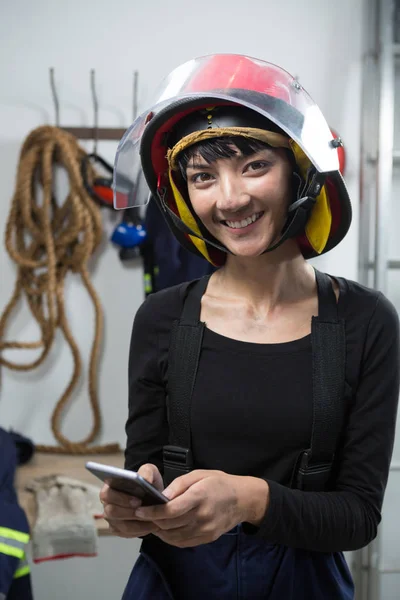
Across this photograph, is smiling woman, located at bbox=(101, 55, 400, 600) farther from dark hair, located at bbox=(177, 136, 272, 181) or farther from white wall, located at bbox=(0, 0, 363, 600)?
white wall, located at bbox=(0, 0, 363, 600)

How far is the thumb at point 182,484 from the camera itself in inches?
27.6

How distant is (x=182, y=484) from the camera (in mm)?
713

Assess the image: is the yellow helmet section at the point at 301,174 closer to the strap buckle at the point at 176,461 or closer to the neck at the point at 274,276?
the neck at the point at 274,276

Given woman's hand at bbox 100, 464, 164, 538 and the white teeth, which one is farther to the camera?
the white teeth

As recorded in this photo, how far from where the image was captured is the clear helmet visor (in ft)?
2.59

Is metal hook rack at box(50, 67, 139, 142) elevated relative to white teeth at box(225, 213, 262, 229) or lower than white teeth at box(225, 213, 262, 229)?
elevated

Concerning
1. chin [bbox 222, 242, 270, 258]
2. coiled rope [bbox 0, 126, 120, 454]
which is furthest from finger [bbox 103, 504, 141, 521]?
coiled rope [bbox 0, 126, 120, 454]

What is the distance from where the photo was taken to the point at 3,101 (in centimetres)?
229

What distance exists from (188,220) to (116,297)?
1.50 meters

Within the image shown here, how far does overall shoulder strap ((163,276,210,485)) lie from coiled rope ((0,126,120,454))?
1.42m

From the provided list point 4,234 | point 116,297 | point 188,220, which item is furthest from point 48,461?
point 188,220

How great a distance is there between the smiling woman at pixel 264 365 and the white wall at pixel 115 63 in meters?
1.49

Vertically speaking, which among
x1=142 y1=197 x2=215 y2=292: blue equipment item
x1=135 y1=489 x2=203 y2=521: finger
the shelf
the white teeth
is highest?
the shelf

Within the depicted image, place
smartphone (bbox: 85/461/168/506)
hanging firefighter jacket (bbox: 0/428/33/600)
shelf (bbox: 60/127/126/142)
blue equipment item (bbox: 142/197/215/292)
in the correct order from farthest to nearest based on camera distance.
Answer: shelf (bbox: 60/127/126/142) < blue equipment item (bbox: 142/197/215/292) < hanging firefighter jacket (bbox: 0/428/33/600) < smartphone (bbox: 85/461/168/506)
